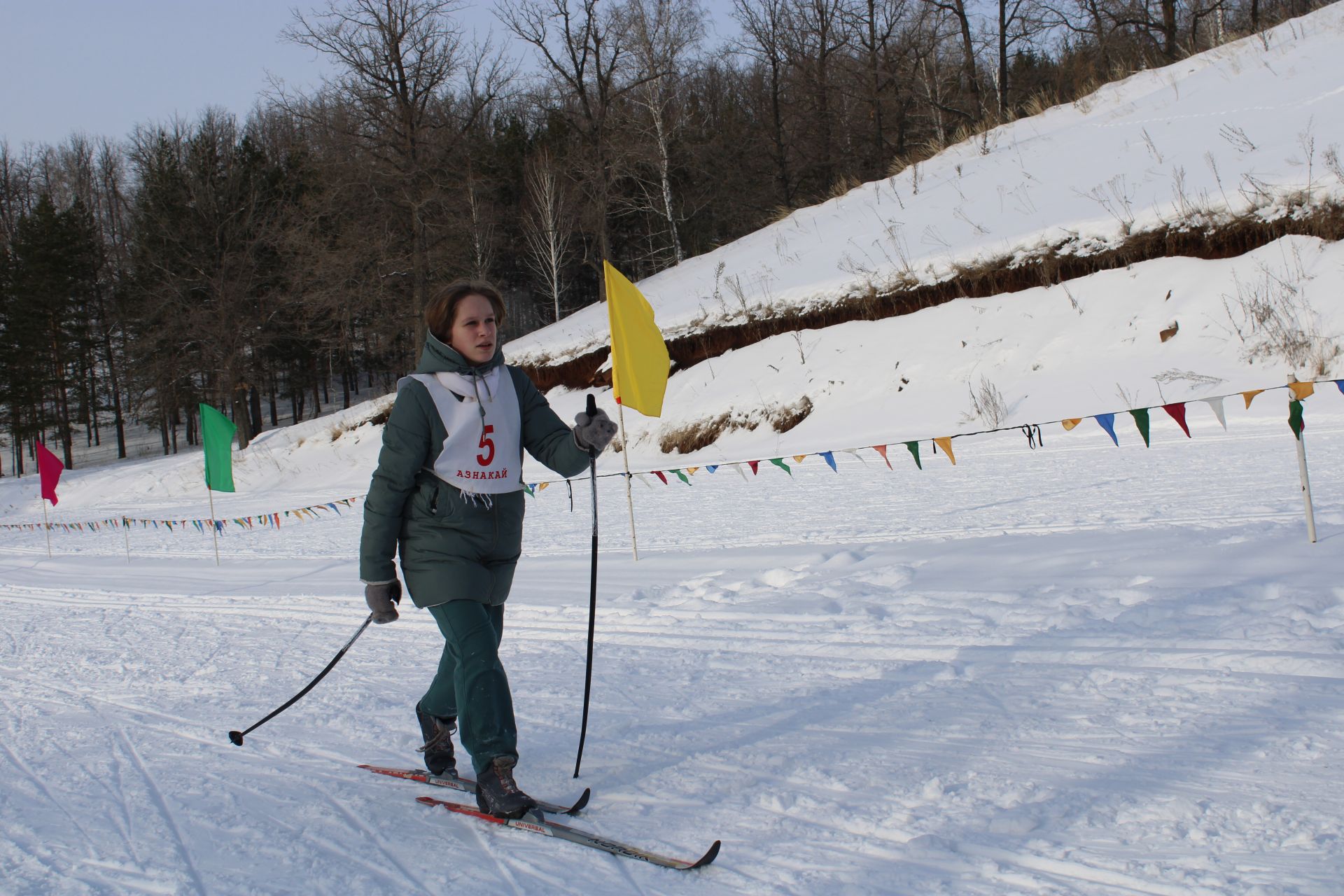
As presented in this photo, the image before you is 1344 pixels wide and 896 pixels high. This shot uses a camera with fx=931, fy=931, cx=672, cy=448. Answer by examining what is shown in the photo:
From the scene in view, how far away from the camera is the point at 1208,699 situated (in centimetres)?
363

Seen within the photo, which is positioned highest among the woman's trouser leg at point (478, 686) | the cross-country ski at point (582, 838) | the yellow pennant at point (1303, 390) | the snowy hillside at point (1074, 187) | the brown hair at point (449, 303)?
the snowy hillside at point (1074, 187)

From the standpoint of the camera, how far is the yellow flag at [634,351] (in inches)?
308

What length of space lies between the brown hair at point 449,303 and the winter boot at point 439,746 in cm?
Result: 150

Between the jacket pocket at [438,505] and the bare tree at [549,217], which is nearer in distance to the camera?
the jacket pocket at [438,505]

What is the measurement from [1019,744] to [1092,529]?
394cm

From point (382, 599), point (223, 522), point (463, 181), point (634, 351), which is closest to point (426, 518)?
point (382, 599)

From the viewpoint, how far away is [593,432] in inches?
133

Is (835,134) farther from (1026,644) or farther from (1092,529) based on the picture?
(1026,644)

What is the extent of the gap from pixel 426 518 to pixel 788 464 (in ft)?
36.1

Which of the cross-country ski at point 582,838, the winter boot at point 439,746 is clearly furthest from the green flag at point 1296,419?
the winter boot at point 439,746

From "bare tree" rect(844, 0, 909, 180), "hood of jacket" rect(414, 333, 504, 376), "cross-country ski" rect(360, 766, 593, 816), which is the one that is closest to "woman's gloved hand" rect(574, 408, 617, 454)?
"hood of jacket" rect(414, 333, 504, 376)

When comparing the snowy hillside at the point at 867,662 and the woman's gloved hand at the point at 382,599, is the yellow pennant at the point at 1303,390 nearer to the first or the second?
the snowy hillside at the point at 867,662

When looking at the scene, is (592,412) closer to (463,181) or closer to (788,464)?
(788,464)

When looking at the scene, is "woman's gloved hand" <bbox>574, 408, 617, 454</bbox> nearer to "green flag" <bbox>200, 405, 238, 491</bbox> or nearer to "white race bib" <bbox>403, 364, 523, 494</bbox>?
"white race bib" <bbox>403, 364, 523, 494</bbox>
